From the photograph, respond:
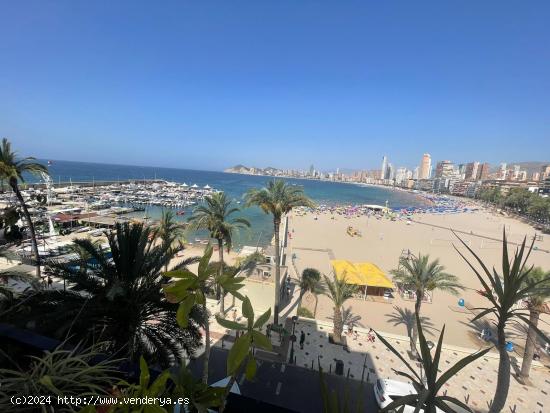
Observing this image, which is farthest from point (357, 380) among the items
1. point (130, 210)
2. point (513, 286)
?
point (130, 210)

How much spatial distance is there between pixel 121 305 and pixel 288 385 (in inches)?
271

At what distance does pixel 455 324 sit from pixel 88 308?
2067cm

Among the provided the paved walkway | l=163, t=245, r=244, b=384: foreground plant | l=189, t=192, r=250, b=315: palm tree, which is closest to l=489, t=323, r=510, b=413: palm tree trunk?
l=163, t=245, r=244, b=384: foreground plant

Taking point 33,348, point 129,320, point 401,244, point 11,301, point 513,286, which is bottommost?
point 401,244

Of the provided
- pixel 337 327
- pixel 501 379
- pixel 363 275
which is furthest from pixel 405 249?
pixel 501 379

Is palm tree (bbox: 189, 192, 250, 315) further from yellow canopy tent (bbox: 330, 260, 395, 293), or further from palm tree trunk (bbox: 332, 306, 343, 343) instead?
yellow canopy tent (bbox: 330, 260, 395, 293)

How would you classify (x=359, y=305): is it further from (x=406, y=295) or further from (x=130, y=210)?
(x=130, y=210)

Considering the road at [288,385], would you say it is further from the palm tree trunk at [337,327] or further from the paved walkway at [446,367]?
the palm tree trunk at [337,327]

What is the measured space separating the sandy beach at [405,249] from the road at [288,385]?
7.24 metres

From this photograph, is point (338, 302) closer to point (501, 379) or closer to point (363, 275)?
point (363, 275)

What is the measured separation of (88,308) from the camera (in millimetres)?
5625

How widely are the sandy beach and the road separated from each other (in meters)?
7.24

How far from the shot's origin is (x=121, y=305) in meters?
5.93

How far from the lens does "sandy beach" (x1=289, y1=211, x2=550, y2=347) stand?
1820cm
